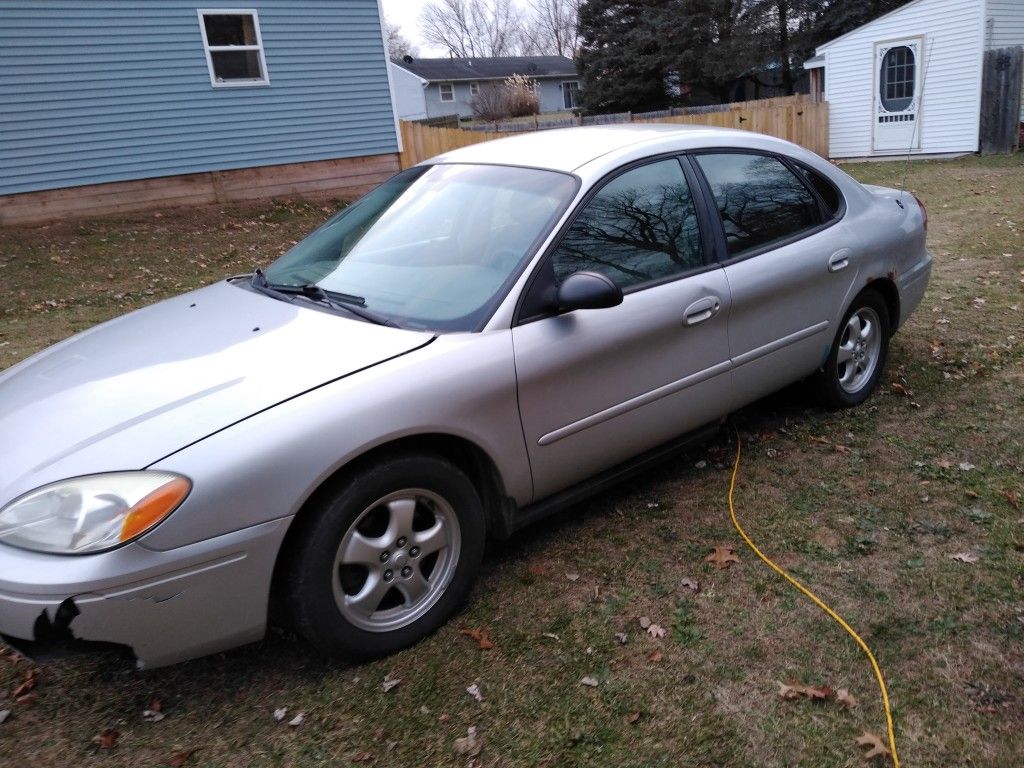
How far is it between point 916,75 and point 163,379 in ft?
68.6

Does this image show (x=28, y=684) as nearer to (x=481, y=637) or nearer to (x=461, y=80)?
(x=481, y=637)

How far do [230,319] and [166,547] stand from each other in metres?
1.20

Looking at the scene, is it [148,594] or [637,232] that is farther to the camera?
[637,232]

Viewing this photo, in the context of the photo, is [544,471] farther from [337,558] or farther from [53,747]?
[53,747]

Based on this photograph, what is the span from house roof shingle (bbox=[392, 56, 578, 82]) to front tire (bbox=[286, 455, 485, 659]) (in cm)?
5337

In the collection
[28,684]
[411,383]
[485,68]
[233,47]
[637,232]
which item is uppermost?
[485,68]

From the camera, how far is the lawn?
247 cm

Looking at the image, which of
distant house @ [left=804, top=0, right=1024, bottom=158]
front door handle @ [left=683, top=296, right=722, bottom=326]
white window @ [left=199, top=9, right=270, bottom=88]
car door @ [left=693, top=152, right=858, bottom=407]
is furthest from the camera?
distant house @ [left=804, top=0, right=1024, bottom=158]

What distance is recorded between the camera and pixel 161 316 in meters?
3.52

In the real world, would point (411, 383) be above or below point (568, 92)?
below

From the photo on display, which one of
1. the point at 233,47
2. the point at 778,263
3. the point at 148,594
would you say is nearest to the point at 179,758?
the point at 148,594

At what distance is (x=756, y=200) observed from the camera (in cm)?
406

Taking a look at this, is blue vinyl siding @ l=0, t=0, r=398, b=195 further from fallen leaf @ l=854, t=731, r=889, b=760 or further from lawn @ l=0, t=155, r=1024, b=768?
fallen leaf @ l=854, t=731, r=889, b=760

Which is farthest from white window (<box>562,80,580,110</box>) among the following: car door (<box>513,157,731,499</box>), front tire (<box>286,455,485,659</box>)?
front tire (<box>286,455,485,659</box>)
